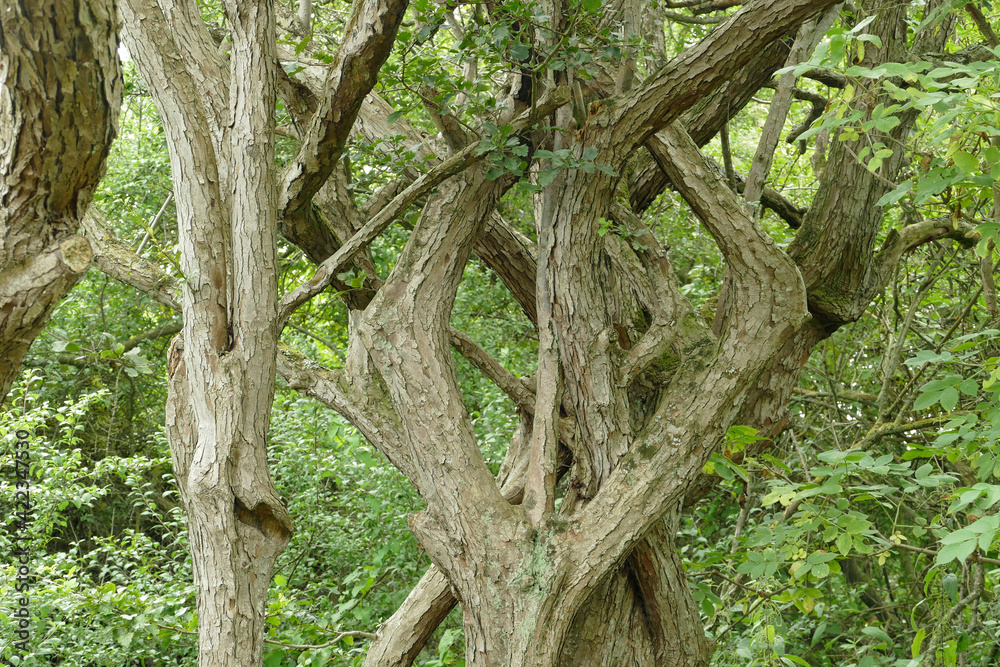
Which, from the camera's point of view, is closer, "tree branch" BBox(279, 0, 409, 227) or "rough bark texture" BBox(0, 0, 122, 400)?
"rough bark texture" BBox(0, 0, 122, 400)

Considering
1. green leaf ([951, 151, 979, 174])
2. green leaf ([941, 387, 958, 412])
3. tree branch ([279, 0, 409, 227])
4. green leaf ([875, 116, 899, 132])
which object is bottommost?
green leaf ([941, 387, 958, 412])

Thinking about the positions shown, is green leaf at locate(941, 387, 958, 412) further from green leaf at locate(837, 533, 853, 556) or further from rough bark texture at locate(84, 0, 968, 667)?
rough bark texture at locate(84, 0, 968, 667)

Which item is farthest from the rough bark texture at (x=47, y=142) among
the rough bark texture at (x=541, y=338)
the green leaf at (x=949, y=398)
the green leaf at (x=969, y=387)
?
the green leaf at (x=969, y=387)

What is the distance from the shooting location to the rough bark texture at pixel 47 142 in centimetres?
150

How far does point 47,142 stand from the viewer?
5.20ft

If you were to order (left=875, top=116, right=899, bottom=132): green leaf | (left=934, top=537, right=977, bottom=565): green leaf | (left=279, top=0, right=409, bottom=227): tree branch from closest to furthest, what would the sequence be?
(left=934, top=537, right=977, bottom=565): green leaf < (left=875, top=116, right=899, bottom=132): green leaf < (left=279, top=0, right=409, bottom=227): tree branch

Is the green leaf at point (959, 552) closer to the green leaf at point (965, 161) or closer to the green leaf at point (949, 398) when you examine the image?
the green leaf at point (949, 398)

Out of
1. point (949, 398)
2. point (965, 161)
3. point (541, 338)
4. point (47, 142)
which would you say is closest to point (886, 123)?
point (965, 161)

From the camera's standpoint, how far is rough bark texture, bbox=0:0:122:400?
59.2 inches

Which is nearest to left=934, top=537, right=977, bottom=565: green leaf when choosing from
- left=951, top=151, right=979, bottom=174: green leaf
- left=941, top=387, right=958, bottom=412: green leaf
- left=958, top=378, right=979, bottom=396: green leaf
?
left=941, top=387, right=958, bottom=412: green leaf

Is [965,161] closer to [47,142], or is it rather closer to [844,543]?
[844,543]

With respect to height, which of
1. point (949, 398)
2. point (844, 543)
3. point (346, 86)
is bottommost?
point (844, 543)

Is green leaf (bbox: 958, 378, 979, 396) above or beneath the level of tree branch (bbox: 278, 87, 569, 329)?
beneath

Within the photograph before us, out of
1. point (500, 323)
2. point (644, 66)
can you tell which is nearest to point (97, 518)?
point (500, 323)
